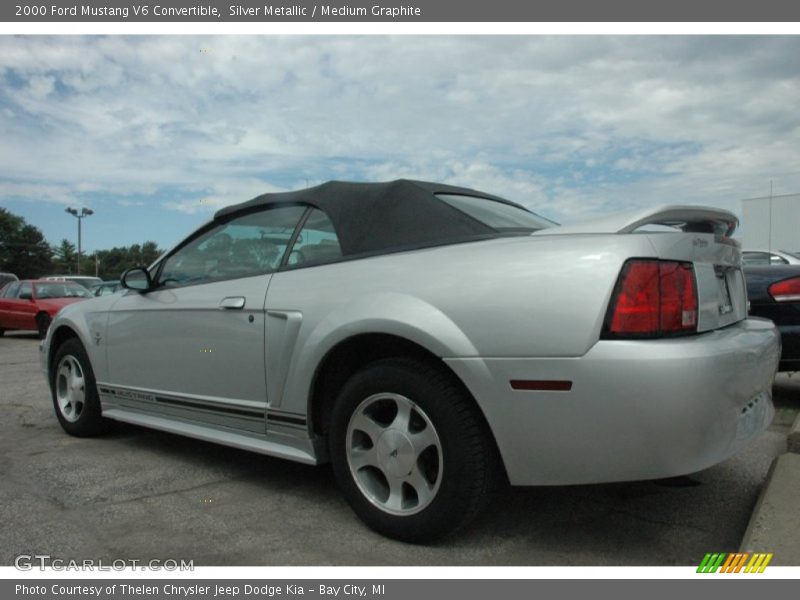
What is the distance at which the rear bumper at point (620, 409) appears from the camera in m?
2.11

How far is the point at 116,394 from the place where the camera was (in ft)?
13.4

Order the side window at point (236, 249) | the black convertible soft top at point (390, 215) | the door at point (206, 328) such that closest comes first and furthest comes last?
1. the black convertible soft top at point (390, 215)
2. the door at point (206, 328)
3. the side window at point (236, 249)

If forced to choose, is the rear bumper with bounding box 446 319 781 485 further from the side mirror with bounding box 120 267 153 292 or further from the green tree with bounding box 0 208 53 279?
the green tree with bounding box 0 208 53 279

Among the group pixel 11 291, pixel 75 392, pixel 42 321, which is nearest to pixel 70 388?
pixel 75 392

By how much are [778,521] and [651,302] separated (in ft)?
3.06

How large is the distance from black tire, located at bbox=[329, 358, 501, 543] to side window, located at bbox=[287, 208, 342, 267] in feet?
2.13

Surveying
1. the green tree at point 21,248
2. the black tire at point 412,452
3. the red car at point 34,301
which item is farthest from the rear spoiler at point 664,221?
the green tree at point 21,248

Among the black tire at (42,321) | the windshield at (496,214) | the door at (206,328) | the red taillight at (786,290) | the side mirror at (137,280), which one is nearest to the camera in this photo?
the windshield at (496,214)

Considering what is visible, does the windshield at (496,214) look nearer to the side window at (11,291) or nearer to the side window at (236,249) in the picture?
the side window at (236,249)

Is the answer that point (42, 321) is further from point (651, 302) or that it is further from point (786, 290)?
point (651, 302)

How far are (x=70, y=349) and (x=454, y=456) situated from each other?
3281 millimetres

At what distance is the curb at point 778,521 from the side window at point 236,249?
7.45ft
